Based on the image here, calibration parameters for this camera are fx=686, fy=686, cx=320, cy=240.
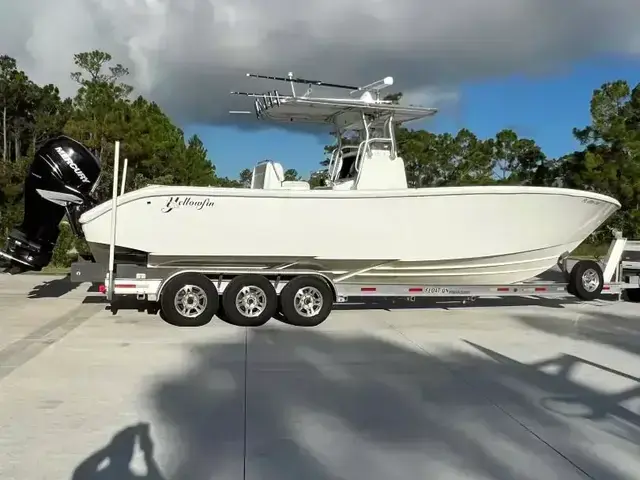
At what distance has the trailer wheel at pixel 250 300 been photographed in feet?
31.4

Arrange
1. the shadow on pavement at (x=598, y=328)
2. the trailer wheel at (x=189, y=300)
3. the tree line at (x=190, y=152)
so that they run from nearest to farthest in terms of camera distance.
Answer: the shadow on pavement at (x=598, y=328) → the trailer wheel at (x=189, y=300) → the tree line at (x=190, y=152)

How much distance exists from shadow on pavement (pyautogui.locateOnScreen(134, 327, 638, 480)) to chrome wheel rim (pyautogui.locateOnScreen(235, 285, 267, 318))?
170cm

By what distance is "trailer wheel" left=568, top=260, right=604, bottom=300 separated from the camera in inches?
441

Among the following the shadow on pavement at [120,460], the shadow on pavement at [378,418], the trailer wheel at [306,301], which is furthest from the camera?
the trailer wheel at [306,301]

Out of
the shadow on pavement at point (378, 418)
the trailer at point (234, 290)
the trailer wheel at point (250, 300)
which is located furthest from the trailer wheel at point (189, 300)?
the shadow on pavement at point (378, 418)

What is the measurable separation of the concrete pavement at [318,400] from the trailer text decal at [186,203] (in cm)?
166

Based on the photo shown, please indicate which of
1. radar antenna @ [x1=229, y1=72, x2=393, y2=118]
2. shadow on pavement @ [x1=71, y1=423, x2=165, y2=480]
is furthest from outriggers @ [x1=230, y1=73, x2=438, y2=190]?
shadow on pavement @ [x1=71, y1=423, x2=165, y2=480]

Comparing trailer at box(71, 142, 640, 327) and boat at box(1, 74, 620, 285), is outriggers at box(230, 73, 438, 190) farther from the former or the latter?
trailer at box(71, 142, 640, 327)

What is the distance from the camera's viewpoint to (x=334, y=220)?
9.71 meters

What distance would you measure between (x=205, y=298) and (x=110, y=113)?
20091 mm

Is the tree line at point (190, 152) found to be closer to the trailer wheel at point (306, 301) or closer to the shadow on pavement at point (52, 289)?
the shadow on pavement at point (52, 289)

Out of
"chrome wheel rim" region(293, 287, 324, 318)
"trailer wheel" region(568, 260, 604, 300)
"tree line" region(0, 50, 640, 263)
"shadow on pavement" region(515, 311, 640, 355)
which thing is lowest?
"shadow on pavement" region(515, 311, 640, 355)

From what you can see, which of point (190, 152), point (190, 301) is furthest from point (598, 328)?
point (190, 152)

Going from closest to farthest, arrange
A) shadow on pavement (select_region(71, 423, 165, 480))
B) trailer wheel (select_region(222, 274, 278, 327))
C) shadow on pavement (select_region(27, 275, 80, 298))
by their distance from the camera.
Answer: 1. shadow on pavement (select_region(71, 423, 165, 480))
2. trailer wheel (select_region(222, 274, 278, 327))
3. shadow on pavement (select_region(27, 275, 80, 298))
